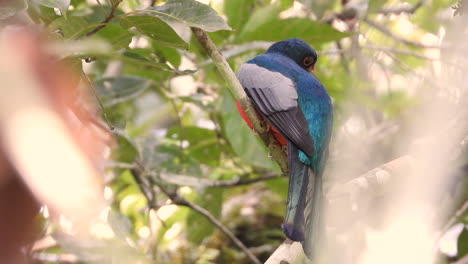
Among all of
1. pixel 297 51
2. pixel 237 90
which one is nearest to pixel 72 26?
pixel 237 90

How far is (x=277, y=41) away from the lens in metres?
2.41

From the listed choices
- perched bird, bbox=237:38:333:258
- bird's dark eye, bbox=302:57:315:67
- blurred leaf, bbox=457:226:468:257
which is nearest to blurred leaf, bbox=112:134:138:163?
perched bird, bbox=237:38:333:258

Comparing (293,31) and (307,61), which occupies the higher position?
(293,31)

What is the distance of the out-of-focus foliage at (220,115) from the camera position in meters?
2.29

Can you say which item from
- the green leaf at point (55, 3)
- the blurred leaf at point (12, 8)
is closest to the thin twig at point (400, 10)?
the green leaf at point (55, 3)

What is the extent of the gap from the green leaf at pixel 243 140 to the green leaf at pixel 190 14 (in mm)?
1020

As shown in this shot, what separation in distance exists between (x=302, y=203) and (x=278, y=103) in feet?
1.44

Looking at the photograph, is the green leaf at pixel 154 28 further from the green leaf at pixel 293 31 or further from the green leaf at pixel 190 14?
the green leaf at pixel 293 31

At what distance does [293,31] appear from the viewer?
229cm

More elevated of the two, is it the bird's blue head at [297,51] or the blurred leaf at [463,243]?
the bird's blue head at [297,51]

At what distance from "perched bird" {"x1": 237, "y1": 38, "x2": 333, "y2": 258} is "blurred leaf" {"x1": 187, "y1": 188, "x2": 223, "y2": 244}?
2.75ft

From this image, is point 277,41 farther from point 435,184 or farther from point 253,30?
point 435,184

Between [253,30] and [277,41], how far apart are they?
15cm

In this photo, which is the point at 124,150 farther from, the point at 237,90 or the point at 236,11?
the point at 237,90
